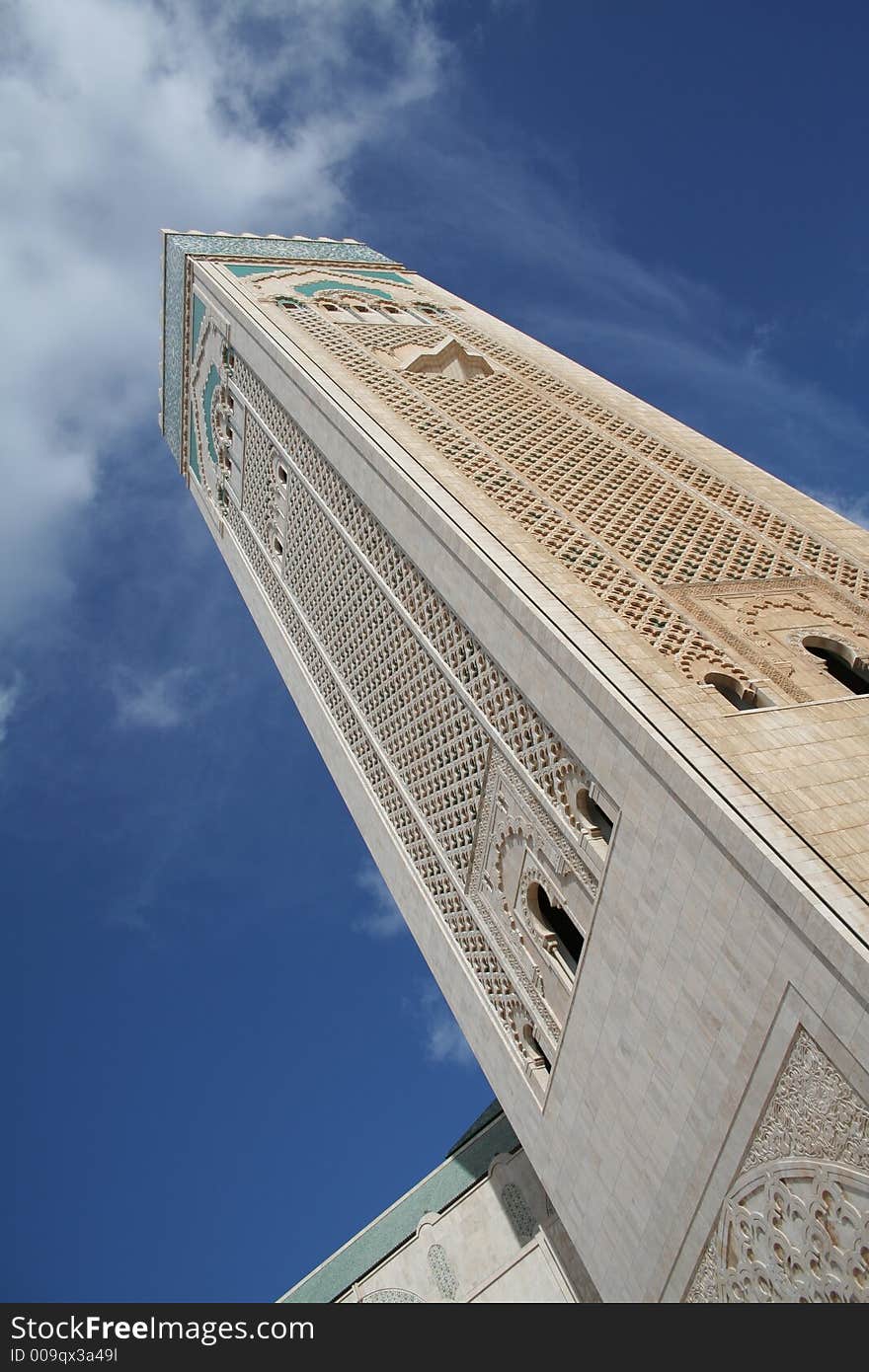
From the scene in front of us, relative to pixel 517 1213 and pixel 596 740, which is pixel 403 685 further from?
pixel 517 1213

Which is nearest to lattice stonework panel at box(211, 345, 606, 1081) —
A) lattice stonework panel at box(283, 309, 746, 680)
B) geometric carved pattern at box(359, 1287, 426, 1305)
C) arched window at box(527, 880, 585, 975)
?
arched window at box(527, 880, 585, 975)

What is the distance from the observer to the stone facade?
458cm

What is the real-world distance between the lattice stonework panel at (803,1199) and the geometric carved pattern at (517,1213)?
173 inches

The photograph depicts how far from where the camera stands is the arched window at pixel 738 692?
5781mm

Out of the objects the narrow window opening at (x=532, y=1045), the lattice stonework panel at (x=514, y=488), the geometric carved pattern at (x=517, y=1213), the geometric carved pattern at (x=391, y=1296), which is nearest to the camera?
the lattice stonework panel at (x=514, y=488)

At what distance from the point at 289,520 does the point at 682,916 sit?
270 inches

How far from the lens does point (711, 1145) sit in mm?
4902

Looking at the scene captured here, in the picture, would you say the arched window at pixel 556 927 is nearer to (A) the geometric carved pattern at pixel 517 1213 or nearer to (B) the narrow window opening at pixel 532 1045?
(B) the narrow window opening at pixel 532 1045

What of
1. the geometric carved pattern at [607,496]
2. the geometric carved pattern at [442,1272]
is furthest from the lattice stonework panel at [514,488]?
the geometric carved pattern at [442,1272]

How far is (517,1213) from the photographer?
9141 millimetres

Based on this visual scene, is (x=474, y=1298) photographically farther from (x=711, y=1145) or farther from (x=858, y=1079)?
(x=858, y=1079)

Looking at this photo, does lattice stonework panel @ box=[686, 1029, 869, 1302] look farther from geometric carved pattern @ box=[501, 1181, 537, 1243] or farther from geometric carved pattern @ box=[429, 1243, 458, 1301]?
geometric carved pattern @ box=[429, 1243, 458, 1301]

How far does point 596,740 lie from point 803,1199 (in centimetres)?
230

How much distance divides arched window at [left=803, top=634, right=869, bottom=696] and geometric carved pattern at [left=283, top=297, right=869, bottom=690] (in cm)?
69
